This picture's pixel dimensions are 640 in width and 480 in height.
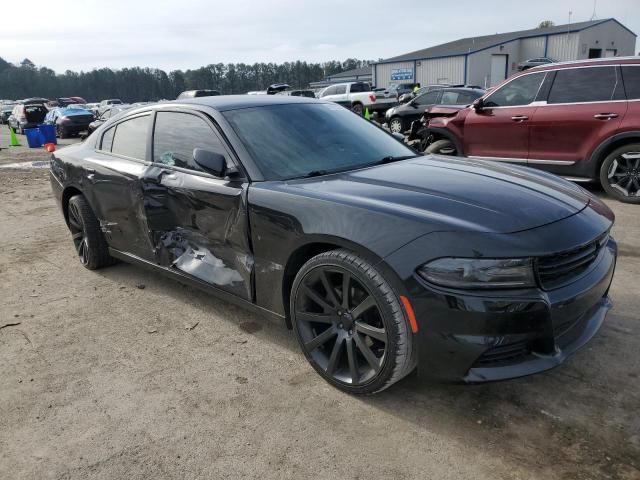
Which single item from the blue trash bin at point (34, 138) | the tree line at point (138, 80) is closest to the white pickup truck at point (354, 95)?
the blue trash bin at point (34, 138)

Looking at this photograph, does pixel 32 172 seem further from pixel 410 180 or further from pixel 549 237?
pixel 549 237

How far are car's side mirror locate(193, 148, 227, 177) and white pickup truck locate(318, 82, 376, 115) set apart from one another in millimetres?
20189

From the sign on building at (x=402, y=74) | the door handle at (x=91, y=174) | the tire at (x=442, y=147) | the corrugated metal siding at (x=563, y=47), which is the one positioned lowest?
the tire at (x=442, y=147)

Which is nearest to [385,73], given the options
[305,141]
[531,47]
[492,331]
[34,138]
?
[531,47]

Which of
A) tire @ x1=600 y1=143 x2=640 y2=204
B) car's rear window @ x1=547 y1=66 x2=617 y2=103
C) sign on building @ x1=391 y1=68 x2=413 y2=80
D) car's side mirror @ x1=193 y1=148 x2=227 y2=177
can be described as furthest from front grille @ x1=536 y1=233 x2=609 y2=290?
sign on building @ x1=391 y1=68 x2=413 y2=80

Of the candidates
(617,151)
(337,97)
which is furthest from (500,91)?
(337,97)

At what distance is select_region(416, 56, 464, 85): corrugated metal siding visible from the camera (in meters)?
43.5

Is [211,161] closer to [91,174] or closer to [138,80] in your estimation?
[91,174]

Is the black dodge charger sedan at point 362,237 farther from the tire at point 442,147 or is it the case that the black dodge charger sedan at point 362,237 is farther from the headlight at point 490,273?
the tire at point 442,147

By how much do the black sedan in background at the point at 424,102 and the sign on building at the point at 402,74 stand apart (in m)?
33.6

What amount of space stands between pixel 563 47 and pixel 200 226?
4745 cm

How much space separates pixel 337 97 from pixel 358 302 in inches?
907

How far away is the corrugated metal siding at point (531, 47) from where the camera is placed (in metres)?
43.4

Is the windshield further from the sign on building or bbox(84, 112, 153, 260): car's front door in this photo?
the sign on building
